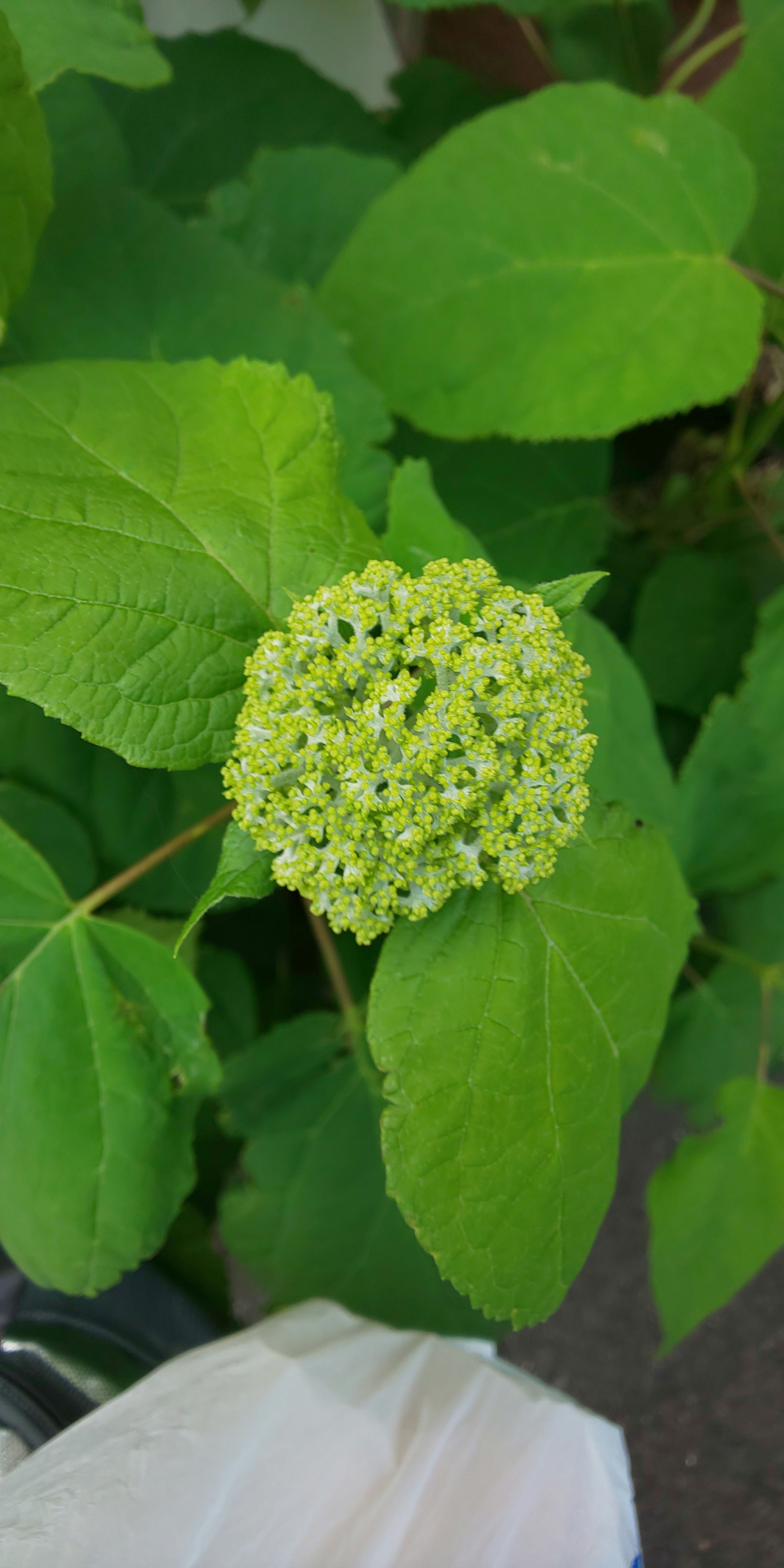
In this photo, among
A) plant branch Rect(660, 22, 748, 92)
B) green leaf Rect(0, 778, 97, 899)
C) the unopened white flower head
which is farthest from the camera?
plant branch Rect(660, 22, 748, 92)

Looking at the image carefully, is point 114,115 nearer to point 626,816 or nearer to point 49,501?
point 49,501

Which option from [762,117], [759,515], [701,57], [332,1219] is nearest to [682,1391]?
[332,1219]

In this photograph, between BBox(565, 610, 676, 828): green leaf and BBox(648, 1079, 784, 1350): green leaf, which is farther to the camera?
BBox(648, 1079, 784, 1350): green leaf

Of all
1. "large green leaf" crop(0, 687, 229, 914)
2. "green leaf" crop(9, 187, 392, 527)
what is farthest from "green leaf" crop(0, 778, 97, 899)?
"green leaf" crop(9, 187, 392, 527)

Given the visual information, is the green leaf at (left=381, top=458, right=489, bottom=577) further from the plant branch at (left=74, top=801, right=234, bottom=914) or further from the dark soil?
the dark soil

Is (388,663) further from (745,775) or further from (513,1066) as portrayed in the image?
(745,775)

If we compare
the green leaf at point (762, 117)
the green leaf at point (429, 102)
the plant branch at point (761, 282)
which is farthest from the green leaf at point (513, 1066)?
the green leaf at point (429, 102)

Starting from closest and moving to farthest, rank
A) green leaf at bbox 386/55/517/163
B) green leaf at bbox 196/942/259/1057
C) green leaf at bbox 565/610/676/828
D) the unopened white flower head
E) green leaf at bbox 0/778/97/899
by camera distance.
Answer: the unopened white flower head
green leaf at bbox 565/610/676/828
green leaf at bbox 0/778/97/899
green leaf at bbox 196/942/259/1057
green leaf at bbox 386/55/517/163
